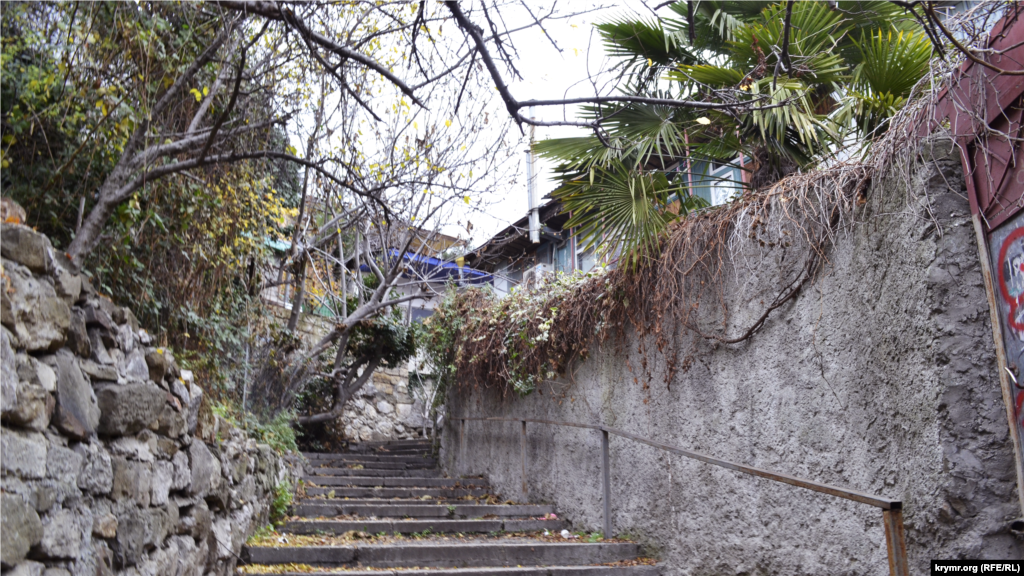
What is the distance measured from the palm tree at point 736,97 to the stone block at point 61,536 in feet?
10.6

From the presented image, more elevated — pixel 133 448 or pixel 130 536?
pixel 133 448

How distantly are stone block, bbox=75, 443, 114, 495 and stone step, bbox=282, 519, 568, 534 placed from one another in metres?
2.91

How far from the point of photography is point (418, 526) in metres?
5.27

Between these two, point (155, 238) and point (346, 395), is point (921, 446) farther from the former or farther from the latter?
point (346, 395)

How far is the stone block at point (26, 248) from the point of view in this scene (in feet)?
6.64

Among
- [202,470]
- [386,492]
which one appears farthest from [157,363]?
[386,492]

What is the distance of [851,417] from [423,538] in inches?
131

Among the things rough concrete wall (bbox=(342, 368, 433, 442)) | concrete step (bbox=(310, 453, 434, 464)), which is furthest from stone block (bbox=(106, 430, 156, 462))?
rough concrete wall (bbox=(342, 368, 433, 442))

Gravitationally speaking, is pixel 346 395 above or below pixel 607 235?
below

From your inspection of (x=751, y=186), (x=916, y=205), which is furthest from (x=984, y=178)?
(x=751, y=186)

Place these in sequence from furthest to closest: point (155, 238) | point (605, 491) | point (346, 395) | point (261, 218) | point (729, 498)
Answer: point (346, 395), point (261, 218), point (605, 491), point (155, 238), point (729, 498)

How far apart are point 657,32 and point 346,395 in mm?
7789

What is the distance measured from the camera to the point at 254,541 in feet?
14.5

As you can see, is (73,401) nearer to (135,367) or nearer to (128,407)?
(128,407)
